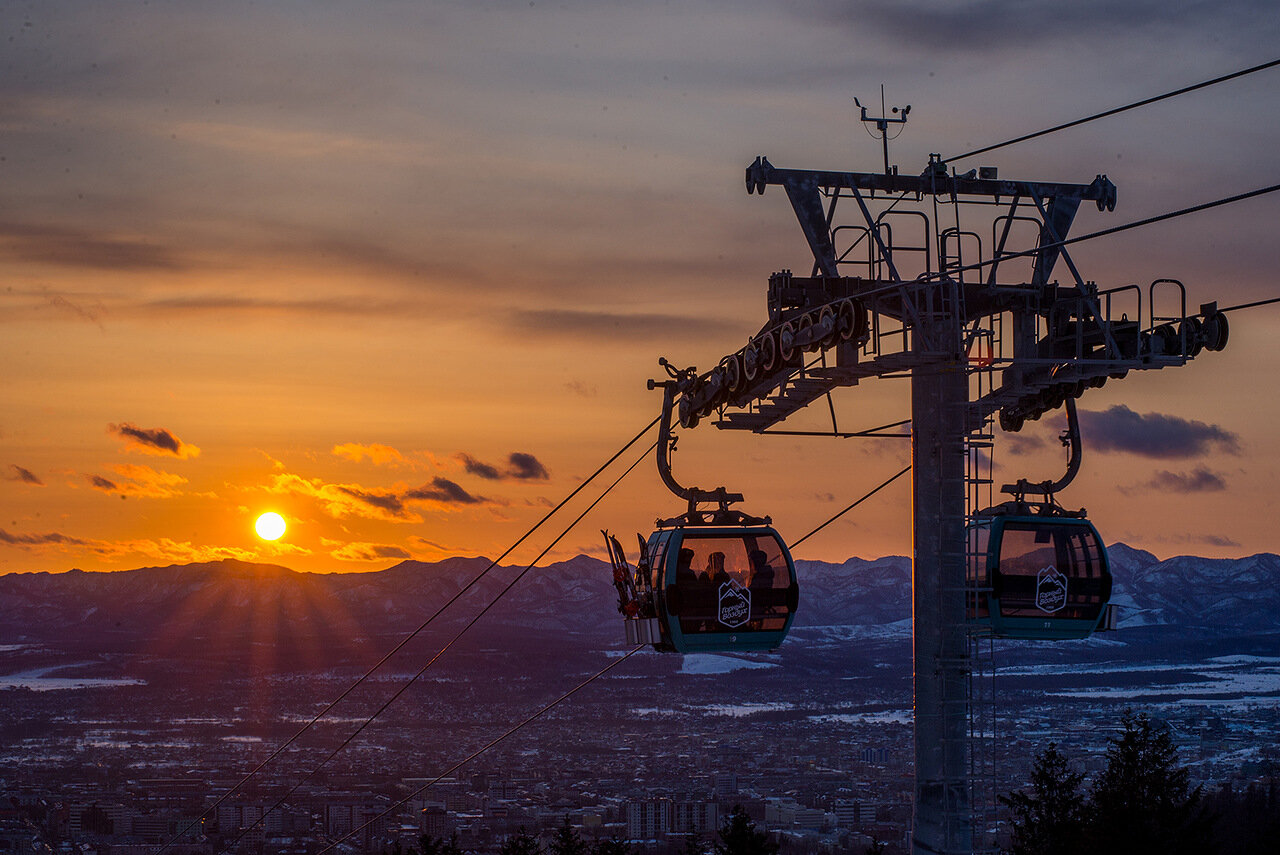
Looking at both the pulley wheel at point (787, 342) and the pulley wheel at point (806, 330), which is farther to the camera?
the pulley wheel at point (787, 342)

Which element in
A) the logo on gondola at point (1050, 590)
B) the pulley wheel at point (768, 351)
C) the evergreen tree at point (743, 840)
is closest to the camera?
the pulley wheel at point (768, 351)

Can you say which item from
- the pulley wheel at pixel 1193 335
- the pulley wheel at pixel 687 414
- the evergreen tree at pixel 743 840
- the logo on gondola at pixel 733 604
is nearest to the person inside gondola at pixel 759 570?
the logo on gondola at pixel 733 604

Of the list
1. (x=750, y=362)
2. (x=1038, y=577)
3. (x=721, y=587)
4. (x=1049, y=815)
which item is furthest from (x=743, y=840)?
(x=750, y=362)

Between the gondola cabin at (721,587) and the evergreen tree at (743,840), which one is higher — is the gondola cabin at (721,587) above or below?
above

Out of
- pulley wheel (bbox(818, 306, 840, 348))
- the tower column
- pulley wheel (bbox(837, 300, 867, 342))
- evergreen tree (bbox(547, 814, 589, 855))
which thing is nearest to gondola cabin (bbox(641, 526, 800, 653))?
the tower column

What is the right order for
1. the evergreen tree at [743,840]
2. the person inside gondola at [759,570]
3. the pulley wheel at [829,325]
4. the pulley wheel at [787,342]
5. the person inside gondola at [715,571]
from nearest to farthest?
1. the pulley wheel at [829,325]
2. the pulley wheel at [787,342]
3. the person inside gondola at [715,571]
4. the person inside gondola at [759,570]
5. the evergreen tree at [743,840]

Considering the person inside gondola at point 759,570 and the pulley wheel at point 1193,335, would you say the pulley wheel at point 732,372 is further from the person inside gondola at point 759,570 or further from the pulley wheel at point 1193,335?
the pulley wheel at point 1193,335

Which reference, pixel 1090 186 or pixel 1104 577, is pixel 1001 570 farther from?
pixel 1090 186

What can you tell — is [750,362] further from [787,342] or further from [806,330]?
[806,330]
